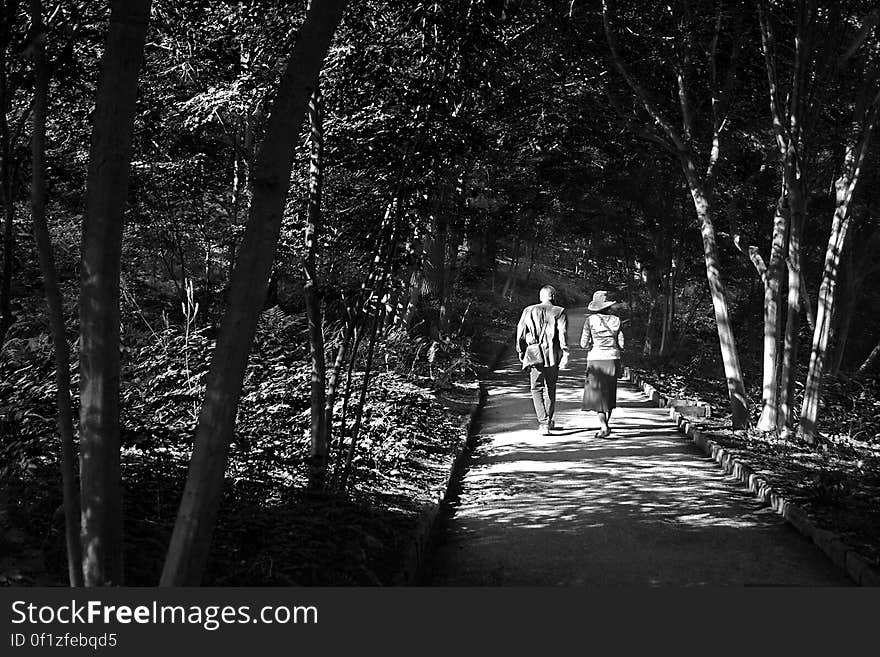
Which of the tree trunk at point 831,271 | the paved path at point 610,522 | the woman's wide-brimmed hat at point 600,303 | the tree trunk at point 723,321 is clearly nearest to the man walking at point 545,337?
the woman's wide-brimmed hat at point 600,303

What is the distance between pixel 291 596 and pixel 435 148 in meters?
4.85

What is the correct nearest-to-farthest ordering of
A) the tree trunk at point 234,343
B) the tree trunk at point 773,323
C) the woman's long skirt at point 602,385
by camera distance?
the tree trunk at point 234,343
the woman's long skirt at point 602,385
the tree trunk at point 773,323

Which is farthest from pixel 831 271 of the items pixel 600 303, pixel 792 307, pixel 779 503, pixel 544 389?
pixel 779 503

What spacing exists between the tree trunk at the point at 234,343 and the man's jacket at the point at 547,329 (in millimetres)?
8292

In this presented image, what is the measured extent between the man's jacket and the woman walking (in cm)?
34

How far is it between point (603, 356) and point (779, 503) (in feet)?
13.3

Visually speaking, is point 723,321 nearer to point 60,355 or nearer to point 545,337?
point 545,337

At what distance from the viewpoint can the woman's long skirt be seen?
476 inches

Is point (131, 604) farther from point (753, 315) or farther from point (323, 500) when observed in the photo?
point (753, 315)

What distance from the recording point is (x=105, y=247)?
12.3ft

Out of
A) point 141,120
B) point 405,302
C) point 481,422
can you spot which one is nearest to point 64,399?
point 141,120

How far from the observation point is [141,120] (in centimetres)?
1087

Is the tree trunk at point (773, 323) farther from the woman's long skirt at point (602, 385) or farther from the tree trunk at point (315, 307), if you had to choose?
the tree trunk at point (315, 307)

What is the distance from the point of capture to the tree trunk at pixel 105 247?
376cm
